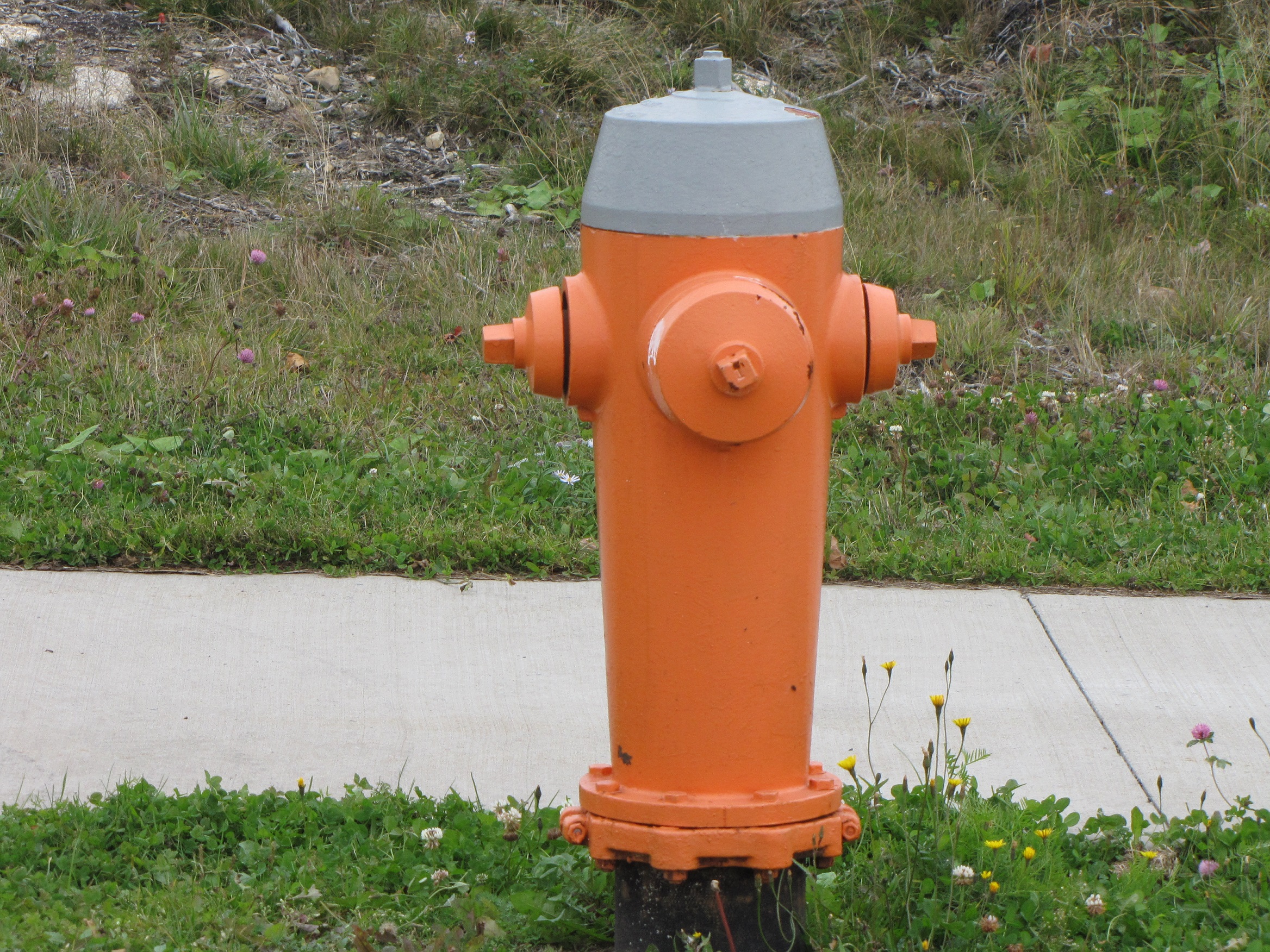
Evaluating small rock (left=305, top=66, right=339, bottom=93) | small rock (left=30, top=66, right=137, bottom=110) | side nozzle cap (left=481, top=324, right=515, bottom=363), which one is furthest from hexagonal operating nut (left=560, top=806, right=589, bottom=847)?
small rock (left=305, top=66, right=339, bottom=93)

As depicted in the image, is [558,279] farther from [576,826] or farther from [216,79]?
[576,826]

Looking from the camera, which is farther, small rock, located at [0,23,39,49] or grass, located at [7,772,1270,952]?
small rock, located at [0,23,39,49]

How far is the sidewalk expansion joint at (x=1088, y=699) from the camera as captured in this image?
2797 millimetres

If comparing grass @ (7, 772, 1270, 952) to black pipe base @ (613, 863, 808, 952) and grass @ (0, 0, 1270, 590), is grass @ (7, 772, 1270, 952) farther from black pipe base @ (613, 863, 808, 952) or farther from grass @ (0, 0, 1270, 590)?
grass @ (0, 0, 1270, 590)

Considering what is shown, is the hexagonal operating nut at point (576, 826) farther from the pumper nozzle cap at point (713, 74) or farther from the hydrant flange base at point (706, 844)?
the pumper nozzle cap at point (713, 74)

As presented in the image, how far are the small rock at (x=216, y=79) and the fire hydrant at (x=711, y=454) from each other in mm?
6111

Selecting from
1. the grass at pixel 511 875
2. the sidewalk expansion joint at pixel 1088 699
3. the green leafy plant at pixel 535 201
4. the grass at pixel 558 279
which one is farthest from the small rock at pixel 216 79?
the grass at pixel 511 875

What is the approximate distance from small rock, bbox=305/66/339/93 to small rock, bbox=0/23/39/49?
1.47m

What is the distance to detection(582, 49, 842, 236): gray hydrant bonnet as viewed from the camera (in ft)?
5.98

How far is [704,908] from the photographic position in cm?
204

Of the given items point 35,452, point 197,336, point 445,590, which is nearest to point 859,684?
point 445,590

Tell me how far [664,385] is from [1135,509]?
2.68 m

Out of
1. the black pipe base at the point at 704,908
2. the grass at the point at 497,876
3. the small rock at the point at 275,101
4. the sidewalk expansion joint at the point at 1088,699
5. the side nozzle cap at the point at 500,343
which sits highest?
the side nozzle cap at the point at 500,343

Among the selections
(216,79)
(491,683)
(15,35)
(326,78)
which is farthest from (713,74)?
(15,35)
